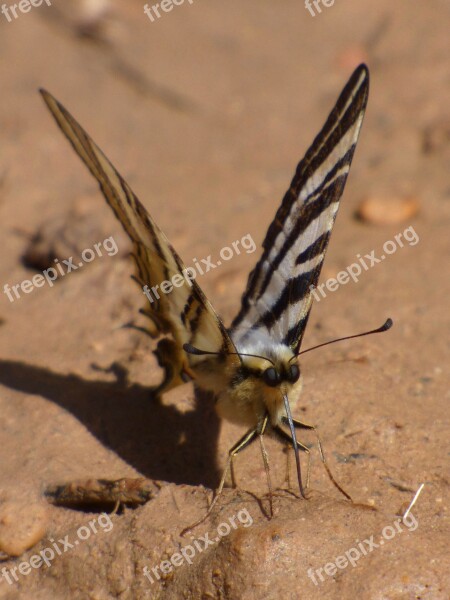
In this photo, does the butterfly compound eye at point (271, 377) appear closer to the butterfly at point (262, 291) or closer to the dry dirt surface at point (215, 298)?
the butterfly at point (262, 291)

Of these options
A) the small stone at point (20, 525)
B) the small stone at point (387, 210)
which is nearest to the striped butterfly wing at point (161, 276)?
the small stone at point (20, 525)

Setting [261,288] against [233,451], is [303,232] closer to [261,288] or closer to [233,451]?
[261,288]

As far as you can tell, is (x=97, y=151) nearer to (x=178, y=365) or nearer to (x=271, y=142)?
(x=178, y=365)

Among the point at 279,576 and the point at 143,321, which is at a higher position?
the point at 143,321

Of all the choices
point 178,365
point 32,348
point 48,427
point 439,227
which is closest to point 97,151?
point 178,365

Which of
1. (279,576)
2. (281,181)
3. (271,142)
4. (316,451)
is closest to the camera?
(279,576)

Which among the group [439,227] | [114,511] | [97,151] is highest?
[97,151]

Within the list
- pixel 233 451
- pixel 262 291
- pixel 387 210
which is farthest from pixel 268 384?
pixel 387 210
